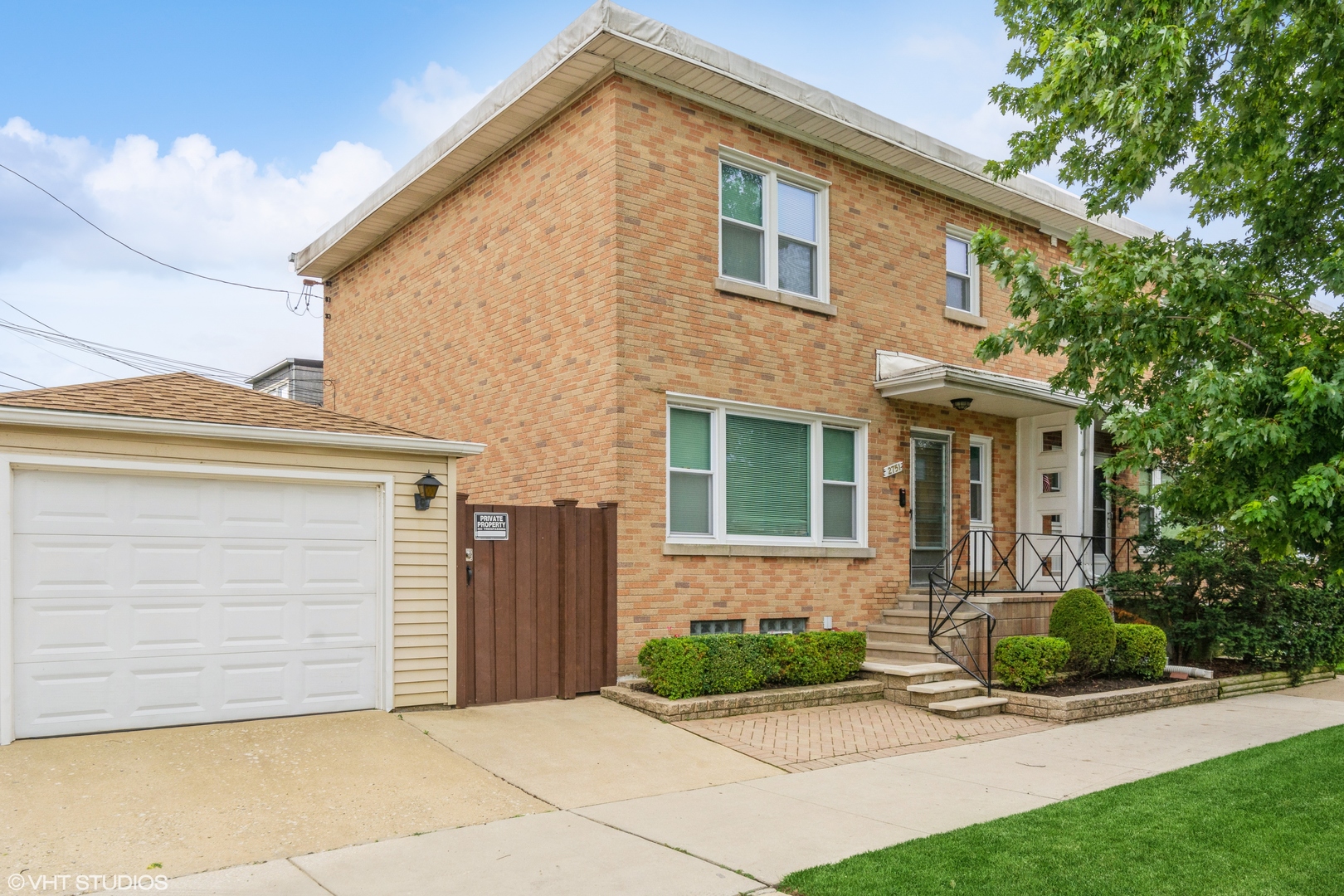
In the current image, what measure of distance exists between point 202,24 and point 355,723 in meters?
11.8

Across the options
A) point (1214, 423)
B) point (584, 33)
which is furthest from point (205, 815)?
point (584, 33)

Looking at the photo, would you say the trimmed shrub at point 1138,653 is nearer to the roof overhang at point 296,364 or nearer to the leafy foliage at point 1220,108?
the leafy foliage at point 1220,108

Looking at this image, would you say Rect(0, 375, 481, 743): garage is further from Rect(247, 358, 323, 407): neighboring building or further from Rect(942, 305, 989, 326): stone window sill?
Rect(247, 358, 323, 407): neighboring building

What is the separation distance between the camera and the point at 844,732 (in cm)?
951

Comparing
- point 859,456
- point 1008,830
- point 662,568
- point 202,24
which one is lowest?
point 1008,830

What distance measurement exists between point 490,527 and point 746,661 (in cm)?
297

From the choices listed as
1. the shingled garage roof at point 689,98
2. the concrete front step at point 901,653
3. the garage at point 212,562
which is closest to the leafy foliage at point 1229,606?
the concrete front step at point 901,653

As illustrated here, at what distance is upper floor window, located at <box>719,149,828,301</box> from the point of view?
12.2 m

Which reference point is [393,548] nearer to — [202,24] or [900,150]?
[900,150]

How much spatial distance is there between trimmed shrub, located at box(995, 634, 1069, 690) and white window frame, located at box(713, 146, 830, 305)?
4.75 m

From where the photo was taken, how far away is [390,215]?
1558cm

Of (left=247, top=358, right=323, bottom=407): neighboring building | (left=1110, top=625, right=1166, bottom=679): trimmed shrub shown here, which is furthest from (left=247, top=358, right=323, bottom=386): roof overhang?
(left=1110, top=625, right=1166, bottom=679): trimmed shrub

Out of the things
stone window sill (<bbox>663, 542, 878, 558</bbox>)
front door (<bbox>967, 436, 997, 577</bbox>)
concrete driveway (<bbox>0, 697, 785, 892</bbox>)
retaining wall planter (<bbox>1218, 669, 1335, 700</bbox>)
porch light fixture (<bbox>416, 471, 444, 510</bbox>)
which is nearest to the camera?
concrete driveway (<bbox>0, 697, 785, 892</bbox>)

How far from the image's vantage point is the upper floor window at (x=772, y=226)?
480 inches
